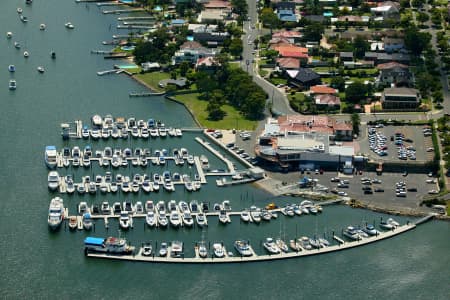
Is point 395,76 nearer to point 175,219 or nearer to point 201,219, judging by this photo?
point 201,219

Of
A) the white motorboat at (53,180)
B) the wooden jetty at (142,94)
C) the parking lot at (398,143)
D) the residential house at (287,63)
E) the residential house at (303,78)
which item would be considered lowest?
the white motorboat at (53,180)

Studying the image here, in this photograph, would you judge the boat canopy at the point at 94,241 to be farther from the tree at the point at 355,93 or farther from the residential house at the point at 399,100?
the residential house at the point at 399,100

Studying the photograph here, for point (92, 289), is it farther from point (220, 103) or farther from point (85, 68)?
point (85, 68)

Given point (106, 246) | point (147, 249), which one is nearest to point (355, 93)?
point (147, 249)

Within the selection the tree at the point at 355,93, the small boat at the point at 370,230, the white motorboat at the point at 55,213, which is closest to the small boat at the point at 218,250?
the small boat at the point at 370,230

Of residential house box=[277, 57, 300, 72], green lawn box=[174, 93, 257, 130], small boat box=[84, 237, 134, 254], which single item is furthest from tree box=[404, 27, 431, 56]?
small boat box=[84, 237, 134, 254]

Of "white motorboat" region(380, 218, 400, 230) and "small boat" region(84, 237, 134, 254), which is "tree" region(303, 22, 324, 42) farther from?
"small boat" region(84, 237, 134, 254)

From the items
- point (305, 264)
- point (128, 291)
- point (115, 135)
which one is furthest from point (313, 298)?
point (115, 135)
